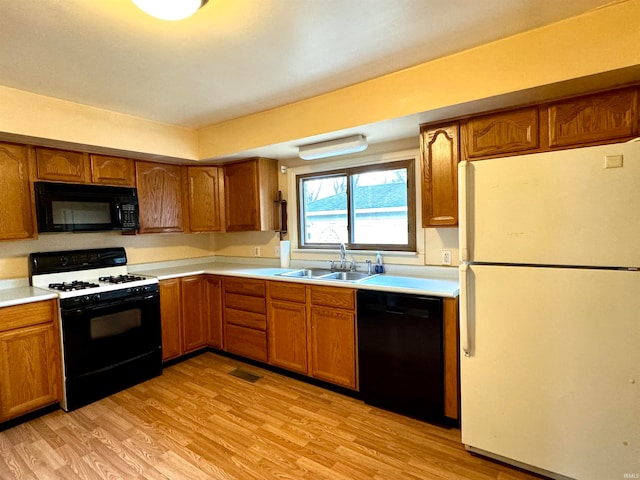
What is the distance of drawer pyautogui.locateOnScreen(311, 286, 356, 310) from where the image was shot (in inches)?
101

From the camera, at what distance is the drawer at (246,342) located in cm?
316

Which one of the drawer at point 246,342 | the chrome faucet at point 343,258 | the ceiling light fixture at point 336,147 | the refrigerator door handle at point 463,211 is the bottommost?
the drawer at point 246,342

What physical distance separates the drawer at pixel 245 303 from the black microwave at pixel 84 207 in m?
1.15

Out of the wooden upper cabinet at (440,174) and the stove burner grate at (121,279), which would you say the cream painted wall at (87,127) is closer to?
the stove burner grate at (121,279)

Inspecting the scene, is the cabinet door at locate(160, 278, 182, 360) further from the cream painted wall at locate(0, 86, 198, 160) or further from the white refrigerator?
the white refrigerator

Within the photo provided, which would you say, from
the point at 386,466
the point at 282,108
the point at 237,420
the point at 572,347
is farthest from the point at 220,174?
the point at 572,347

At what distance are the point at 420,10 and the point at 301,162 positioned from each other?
2.13m

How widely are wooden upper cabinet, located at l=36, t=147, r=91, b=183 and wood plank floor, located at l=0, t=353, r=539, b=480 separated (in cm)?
185

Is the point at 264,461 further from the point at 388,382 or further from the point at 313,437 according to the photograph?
the point at 388,382

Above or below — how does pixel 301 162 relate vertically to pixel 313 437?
above

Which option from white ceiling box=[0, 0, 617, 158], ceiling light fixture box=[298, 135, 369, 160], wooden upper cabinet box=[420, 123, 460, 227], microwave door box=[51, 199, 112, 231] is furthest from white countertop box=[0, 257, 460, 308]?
white ceiling box=[0, 0, 617, 158]

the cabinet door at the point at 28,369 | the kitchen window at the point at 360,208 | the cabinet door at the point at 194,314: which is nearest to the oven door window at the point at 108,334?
the cabinet door at the point at 28,369

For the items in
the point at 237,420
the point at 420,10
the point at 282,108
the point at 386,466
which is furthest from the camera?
the point at 282,108

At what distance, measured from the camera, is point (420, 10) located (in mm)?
1588
